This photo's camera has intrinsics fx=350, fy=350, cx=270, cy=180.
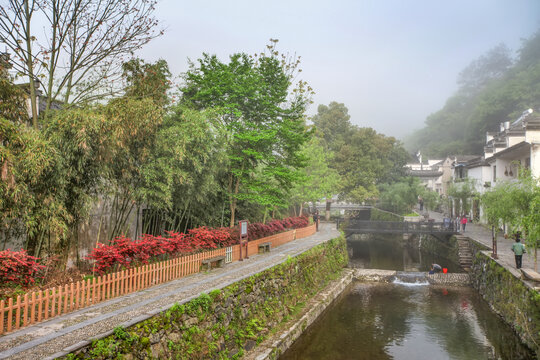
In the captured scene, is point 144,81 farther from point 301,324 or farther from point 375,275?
point 375,275

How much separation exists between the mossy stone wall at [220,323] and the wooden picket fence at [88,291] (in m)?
2.15

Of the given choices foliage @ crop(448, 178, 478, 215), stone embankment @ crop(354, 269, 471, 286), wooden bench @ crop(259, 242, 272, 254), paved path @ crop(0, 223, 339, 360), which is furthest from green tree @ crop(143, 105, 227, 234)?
foliage @ crop(448, 178, 478, 215)

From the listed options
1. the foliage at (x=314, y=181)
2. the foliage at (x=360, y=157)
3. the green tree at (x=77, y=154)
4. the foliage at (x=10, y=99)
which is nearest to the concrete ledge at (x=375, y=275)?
the foliage at (x=314, y=181)

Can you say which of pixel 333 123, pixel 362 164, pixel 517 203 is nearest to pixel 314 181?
pixel 362 164

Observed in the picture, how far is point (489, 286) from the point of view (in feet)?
65.0

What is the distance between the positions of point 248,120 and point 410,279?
A: 15652 mm

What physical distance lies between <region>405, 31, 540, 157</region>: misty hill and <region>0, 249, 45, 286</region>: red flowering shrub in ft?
223

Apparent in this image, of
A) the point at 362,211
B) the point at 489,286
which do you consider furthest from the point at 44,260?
the point at 362,211

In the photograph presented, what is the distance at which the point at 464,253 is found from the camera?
92.8 ft

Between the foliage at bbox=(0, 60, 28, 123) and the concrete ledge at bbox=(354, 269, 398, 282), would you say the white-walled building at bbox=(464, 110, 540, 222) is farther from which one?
the foliage at bbox=(0, 60, 28, 123)

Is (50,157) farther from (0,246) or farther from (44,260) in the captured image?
(0,246)

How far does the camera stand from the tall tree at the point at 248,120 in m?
19.5

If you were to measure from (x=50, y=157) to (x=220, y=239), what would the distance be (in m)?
8.54

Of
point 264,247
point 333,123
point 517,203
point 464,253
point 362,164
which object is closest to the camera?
Answer: point 517,203
